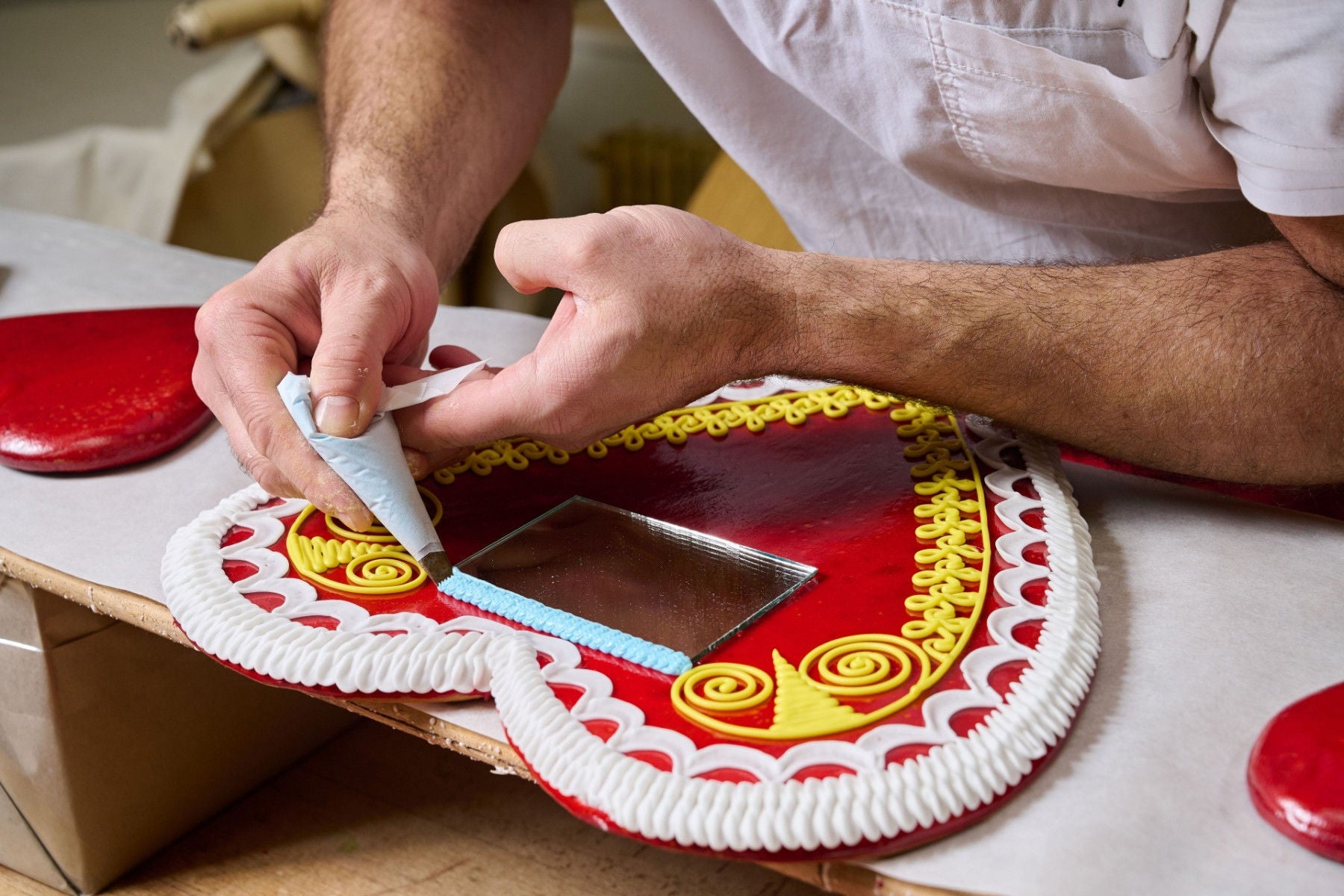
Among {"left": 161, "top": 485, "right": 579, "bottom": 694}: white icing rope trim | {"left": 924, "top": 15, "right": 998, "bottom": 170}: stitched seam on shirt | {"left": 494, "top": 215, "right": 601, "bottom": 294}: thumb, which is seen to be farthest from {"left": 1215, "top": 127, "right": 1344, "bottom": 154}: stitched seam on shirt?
{"left": 161, "top": 485, "right": 579, "bottom": 694}: white icing rope trim

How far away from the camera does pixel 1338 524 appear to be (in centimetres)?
79

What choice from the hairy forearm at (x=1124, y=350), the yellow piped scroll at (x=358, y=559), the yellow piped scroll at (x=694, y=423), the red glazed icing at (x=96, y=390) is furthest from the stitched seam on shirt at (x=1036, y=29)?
the red glazed icing at (x=96, y=390)

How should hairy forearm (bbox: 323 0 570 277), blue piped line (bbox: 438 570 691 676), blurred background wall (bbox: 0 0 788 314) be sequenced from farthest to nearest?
blurred background wall (bbox: 0 0 788 314) → hairy forearm (bbox: 323 0 570 277) → blue piped line (bbox: 438 570 691 676)

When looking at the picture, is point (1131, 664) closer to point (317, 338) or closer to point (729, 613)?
point (729, 613)

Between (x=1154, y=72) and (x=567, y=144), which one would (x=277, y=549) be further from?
(x=567, y=144)

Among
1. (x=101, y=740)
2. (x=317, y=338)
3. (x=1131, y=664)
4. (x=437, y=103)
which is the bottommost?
(x=101, y=740)

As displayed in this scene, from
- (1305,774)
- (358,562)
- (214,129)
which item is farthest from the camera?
(214,129)

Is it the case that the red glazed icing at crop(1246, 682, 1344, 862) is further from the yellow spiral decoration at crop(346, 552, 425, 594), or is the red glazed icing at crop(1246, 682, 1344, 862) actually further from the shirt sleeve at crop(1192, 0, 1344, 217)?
the yellow spiral decoration at crop(346, 552, 425, 594)

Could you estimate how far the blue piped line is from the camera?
2.08 ft

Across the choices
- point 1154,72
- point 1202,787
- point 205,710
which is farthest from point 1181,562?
point 205,710

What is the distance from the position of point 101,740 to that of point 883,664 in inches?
22.6

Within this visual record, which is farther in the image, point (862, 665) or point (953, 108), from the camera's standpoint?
point (953, 108)

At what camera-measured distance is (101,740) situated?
839 millimetres

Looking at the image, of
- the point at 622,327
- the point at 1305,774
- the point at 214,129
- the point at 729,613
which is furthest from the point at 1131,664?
the point at 214,129
